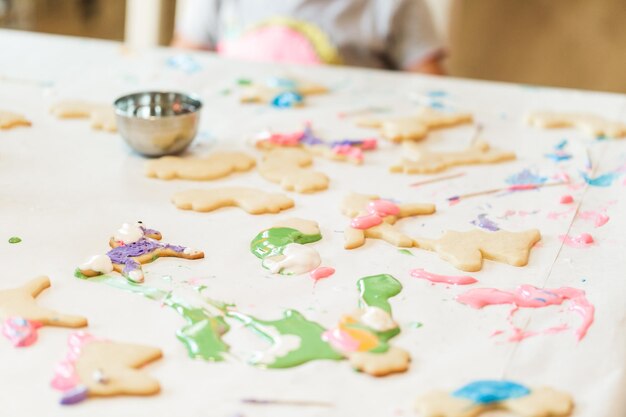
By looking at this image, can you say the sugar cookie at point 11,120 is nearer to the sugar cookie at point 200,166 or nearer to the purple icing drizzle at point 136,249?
the sugar cookie at point 200,166

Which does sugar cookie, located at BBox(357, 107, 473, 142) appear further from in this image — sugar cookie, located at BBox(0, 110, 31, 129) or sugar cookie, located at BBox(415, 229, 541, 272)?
sugar cookie, located at BBox(0, 110, 31, 129)

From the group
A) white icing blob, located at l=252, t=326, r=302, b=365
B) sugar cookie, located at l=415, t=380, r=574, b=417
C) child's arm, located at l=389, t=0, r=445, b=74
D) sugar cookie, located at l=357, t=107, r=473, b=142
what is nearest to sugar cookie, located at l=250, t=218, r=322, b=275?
white icing blob, located at l=252, t=326, r=302, b=365

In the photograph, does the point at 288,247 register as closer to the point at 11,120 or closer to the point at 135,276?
the point at 135,276

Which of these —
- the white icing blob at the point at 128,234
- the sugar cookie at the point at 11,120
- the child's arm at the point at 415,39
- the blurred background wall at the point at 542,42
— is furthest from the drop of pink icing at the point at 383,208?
the blurred background wall at the point at 542,42

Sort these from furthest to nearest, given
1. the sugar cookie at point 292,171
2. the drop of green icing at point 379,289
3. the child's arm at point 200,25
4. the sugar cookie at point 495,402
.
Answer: the child's arm at point 200,25, the sugar cookie at point 292,171, the drop of green icing at point 379,289, the sugar cookie at point 495,402

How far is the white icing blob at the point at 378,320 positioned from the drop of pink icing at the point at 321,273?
8 cm

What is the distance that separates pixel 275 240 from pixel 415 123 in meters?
0.41

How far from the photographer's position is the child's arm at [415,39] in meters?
1.61

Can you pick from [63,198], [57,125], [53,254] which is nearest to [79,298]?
[53,254]

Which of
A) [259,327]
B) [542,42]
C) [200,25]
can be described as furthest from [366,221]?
[542,42]

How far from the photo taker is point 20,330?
1.84 ft

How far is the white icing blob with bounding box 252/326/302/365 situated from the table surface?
12mm

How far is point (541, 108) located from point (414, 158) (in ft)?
1.09

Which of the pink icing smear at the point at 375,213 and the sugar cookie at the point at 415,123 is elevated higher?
the sugar cookie at the point at 415,123
